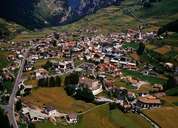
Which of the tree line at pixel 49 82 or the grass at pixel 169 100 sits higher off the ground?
the tree line at pixel 49 82

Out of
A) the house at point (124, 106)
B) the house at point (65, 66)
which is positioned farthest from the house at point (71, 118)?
the house at point (65, 66)

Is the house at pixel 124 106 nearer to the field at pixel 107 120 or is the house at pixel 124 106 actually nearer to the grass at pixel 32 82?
the field at pixel 107 120

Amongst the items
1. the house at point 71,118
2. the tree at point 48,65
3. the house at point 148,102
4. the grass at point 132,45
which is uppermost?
the tree at point 48,65

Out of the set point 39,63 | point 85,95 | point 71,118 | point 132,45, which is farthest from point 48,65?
point 132,45

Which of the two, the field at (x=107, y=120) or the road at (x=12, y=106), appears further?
the field at (x=107, y=120)

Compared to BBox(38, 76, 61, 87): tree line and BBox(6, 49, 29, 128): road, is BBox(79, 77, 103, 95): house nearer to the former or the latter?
BBox(38, 76, 61, 87): tree line

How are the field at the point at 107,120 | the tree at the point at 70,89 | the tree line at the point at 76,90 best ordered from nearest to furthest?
1. the field at the point at 107,120
2. the tree line at the point at 76,90
3. the tree at the point at 70,89
